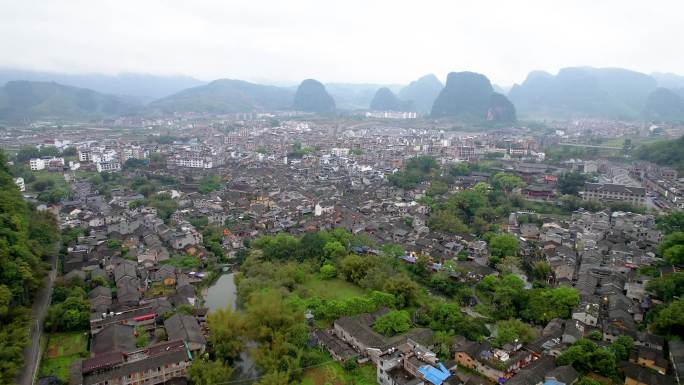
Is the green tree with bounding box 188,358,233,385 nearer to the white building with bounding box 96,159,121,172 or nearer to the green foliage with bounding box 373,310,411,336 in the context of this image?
the green foliage with bounding box 373,310,411,336

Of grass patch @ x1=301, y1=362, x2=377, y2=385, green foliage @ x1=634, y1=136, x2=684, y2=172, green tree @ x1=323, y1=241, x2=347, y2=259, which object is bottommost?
grass patch @ x1=301, y1=362, x2=377, y2=385

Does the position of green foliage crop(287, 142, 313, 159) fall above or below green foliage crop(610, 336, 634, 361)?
above

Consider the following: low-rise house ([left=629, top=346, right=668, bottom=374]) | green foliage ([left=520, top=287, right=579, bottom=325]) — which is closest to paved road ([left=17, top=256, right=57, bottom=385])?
green foliage ([left=520, top=287, right=579, bottom=325])

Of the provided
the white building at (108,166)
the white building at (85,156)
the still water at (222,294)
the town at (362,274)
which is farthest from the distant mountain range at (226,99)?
the still water at (222,294)

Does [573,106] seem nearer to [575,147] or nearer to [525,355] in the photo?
[575,147]

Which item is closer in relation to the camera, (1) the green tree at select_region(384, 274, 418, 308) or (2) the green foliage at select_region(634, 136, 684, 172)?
(1) the green tree at select_region(384, 274, 418, 308)

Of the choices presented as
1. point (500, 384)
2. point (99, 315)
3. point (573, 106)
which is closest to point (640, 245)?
point (500, 384)

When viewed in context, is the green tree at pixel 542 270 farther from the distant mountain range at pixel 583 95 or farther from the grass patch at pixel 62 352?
the distant mountain range at pixel 583 95
